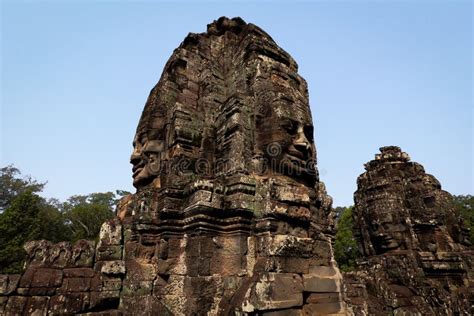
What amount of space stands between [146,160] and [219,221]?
1.91 meters

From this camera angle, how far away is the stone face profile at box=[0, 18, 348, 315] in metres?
3.38

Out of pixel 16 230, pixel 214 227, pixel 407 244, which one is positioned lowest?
pixel 214 227

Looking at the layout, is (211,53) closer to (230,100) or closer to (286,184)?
(230,100)

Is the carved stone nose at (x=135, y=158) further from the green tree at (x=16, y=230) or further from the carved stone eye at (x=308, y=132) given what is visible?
the green tree at (x=16, y=230)

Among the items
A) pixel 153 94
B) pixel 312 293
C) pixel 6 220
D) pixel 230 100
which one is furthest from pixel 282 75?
pixel 6 220

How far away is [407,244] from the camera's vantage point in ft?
26.1

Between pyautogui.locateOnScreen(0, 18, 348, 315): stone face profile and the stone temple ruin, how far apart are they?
16 mm

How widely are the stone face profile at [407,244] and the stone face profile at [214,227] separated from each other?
2.59 metres

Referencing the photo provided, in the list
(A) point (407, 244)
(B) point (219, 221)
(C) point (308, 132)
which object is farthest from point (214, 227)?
(A) point (407, 244)

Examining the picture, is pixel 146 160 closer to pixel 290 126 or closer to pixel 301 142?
pixel 290 126

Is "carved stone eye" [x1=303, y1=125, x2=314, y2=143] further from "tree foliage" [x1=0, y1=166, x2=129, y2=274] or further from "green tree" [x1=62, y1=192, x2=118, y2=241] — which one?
"green tree" [x1=62, y1=192, x2=118, y2=241]

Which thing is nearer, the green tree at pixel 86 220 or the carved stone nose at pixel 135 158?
the carved stone nose at pixel 135 158

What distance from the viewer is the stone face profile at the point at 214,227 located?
11.1 ft

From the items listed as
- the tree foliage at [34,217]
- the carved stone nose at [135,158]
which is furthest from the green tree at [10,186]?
the carved stone nose at [135,158]
